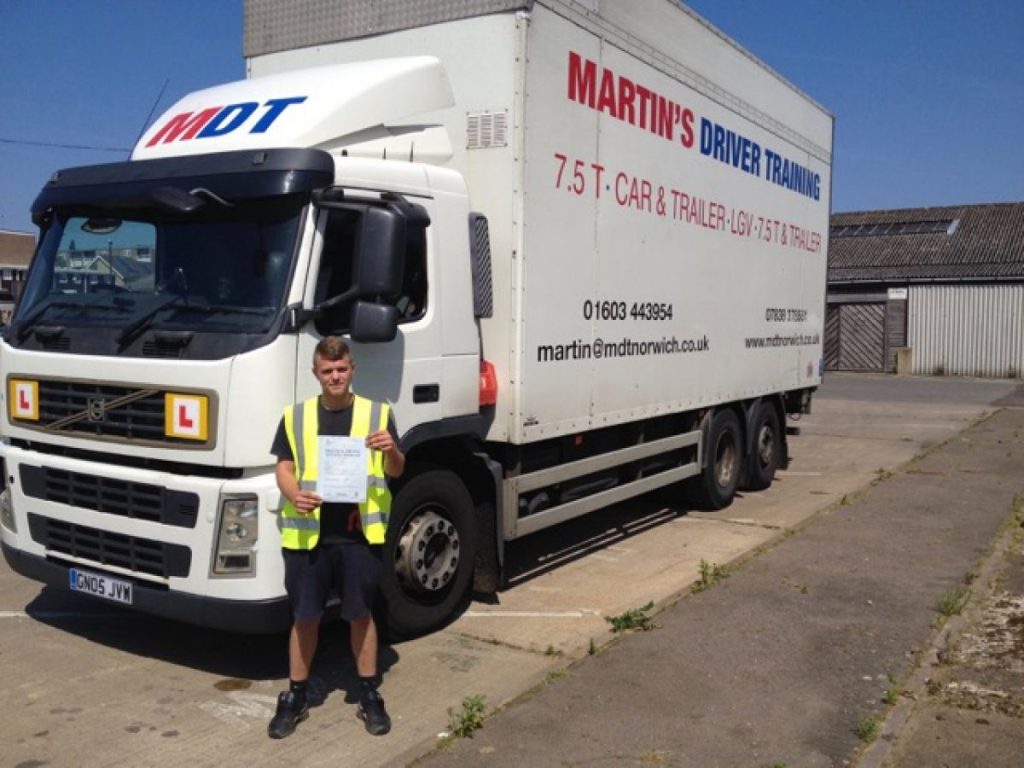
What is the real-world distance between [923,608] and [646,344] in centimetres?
262

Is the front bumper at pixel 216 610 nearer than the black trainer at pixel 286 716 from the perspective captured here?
No

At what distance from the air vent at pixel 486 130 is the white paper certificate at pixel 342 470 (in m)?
2.47

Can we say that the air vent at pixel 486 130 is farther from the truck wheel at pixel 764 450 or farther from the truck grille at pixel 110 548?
the truck wheel at pixel 764 450

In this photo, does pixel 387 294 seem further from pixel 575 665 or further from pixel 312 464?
pixel 575 665

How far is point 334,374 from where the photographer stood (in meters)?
4.27

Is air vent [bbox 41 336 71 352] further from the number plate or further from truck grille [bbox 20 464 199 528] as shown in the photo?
the number plate

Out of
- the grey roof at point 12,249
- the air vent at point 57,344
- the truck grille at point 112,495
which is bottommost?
the truck grille at point 112,495

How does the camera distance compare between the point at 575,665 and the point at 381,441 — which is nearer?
Answer: the point at 381,441

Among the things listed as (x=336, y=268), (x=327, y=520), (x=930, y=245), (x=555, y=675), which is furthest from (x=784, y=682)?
(x=930, y=245)

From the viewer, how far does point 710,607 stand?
6.44 m

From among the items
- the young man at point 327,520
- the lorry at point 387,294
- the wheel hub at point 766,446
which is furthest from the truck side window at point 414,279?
the wheel hub at point 766,446

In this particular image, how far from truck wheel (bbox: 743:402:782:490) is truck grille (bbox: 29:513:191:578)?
682 cm

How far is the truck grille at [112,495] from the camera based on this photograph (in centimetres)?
470

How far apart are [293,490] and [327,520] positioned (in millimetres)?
219
